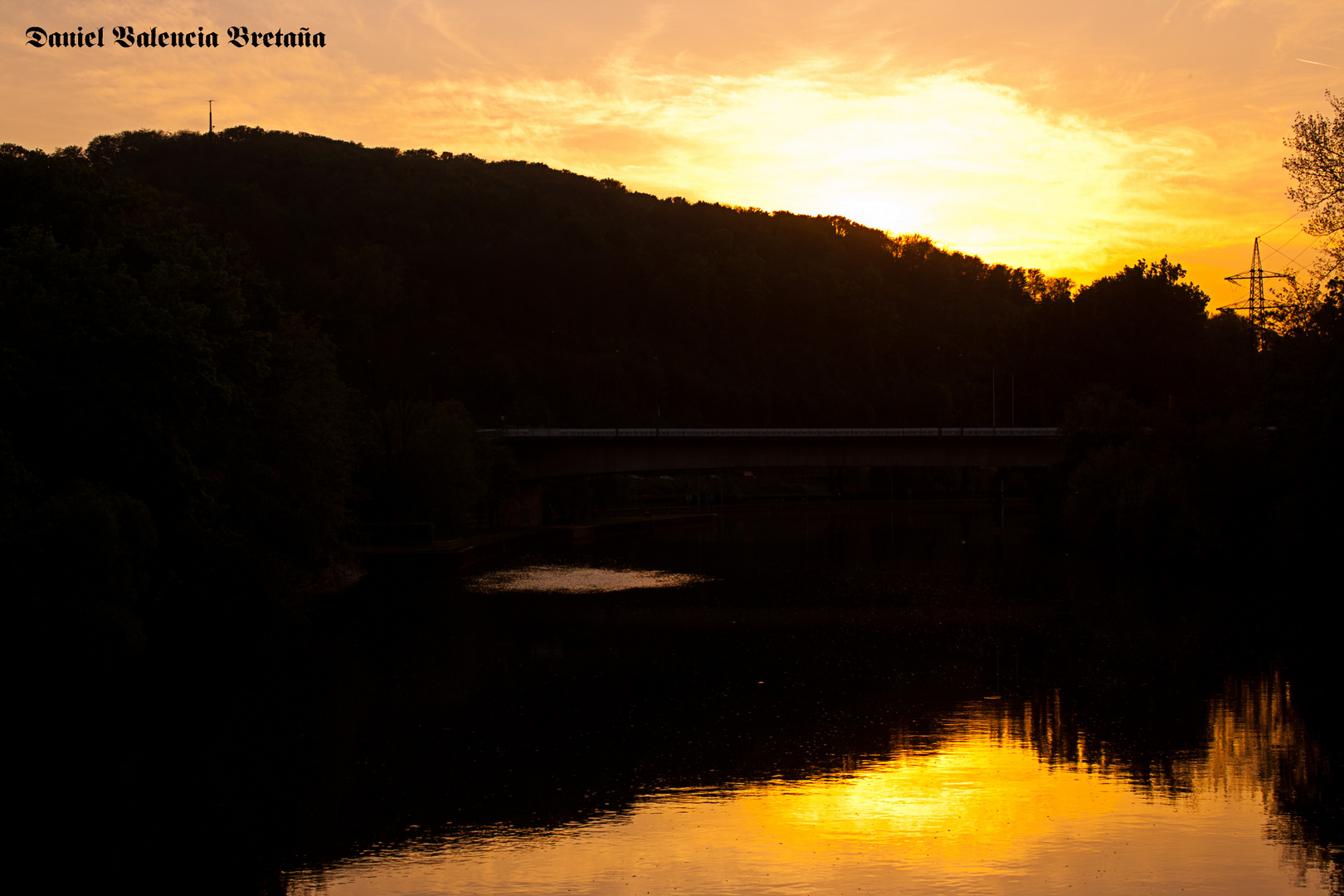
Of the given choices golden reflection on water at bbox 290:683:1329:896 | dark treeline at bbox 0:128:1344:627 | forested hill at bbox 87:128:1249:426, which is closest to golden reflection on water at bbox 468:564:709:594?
dark treeline at bbox 0:128:1344:627

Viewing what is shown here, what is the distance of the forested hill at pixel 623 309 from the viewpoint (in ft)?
346

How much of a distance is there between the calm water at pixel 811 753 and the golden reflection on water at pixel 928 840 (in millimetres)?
49

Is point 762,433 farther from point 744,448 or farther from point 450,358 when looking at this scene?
point 450,358

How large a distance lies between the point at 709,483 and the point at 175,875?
121 m

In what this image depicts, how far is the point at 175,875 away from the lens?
1389 centimetres

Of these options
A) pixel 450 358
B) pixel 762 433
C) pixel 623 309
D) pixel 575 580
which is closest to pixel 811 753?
pixel 575 580

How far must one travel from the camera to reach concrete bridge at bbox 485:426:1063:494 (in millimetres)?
82000

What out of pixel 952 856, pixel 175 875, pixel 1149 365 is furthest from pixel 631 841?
pixel 1149 365

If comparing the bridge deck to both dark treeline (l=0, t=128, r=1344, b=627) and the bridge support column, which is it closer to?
the bridge support column

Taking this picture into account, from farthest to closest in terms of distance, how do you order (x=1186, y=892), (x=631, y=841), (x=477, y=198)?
(x=477, y=198), (x=631, y=841), (x=1186, y=892)

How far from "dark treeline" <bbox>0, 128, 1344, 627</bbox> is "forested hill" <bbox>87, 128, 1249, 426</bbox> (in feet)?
1.52

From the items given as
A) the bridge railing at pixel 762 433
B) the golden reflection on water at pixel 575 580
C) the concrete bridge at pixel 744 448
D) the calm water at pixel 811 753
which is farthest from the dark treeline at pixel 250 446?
the golden reflection on water at pixel 575 580

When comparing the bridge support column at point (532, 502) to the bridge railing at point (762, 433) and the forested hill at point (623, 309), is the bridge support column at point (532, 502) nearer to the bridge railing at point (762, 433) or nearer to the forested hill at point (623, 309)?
the bridge railing at point (762, 433)

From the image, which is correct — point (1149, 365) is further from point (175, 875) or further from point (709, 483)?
point (175, 875)
